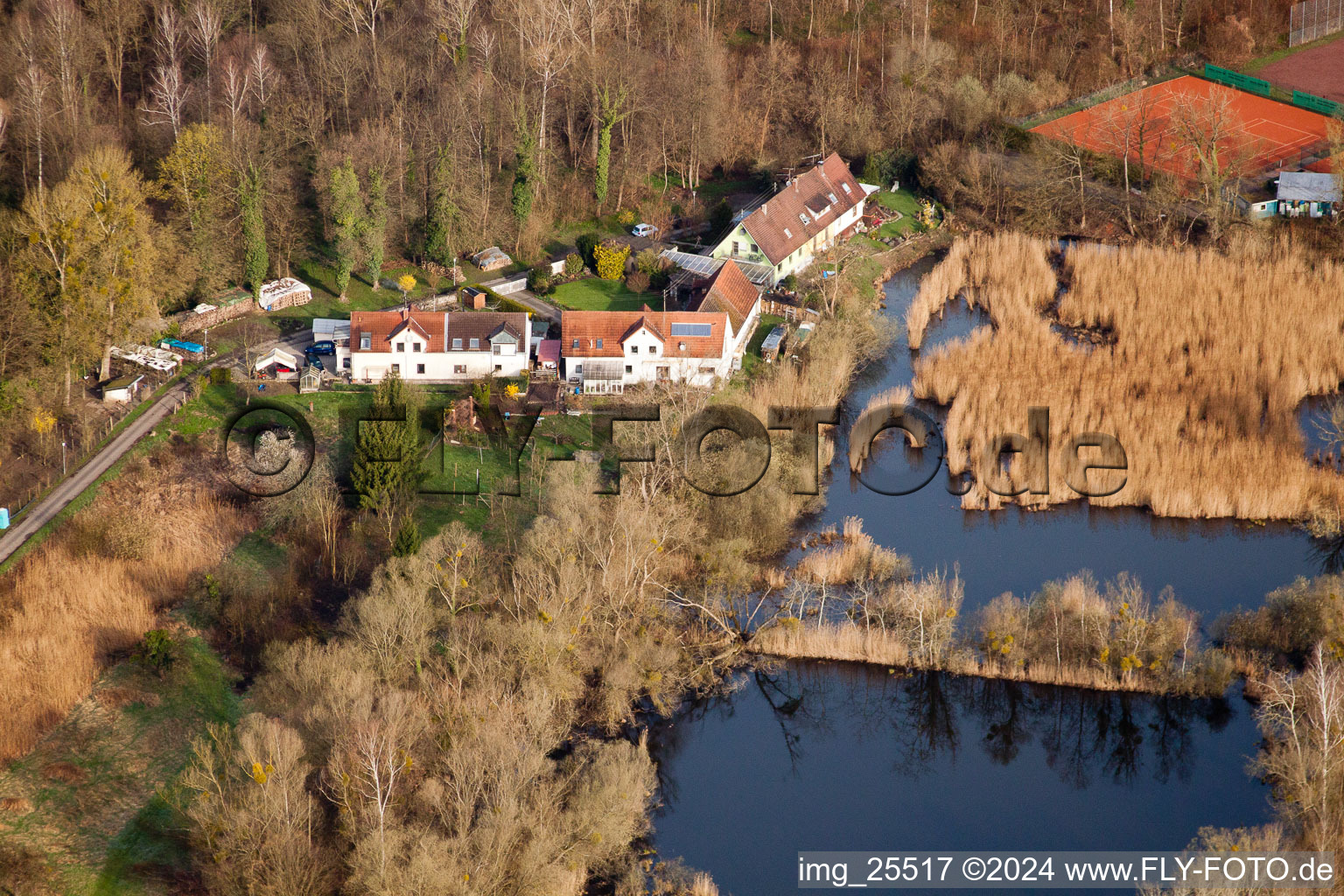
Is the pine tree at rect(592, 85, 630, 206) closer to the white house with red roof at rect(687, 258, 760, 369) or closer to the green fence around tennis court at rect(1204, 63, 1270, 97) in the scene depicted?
the white house with red roof at rect(687, 258, 760, 369)

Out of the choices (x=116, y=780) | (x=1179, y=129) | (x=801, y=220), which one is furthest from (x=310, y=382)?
(x=1179, y=129)

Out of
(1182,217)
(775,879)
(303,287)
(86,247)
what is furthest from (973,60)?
(775,879)

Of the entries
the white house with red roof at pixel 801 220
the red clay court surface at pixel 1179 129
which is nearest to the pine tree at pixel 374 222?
the white house with red roof at pixel 801 220

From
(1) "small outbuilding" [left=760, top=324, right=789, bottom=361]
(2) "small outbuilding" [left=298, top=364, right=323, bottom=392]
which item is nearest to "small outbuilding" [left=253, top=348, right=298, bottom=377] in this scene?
(2) "small outbuilding" [left=298, top=364, right=323, bottom=392]

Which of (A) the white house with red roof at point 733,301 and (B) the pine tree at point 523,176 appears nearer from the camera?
(A) the white house with red roof at point 733,301

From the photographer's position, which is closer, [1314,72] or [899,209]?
[899,209]

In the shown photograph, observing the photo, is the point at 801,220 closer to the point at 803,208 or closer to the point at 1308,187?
the point at 803,208

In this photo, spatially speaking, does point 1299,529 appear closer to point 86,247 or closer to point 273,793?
point 273,793

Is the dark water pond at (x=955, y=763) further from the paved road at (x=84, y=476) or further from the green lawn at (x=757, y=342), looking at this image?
the paved road at (x=84, y=476)
